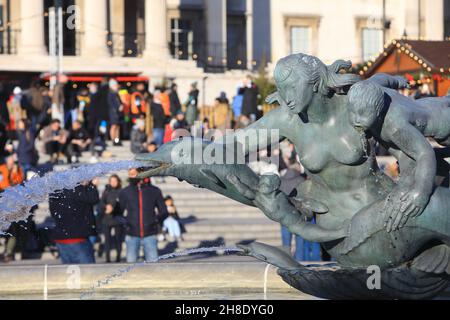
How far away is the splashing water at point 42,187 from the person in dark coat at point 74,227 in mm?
3400

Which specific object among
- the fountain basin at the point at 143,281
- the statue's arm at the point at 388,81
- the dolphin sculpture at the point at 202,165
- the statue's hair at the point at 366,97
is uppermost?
the statue's arm at the point at 388,81

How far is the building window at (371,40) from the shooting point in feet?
207

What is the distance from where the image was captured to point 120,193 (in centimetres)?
1805

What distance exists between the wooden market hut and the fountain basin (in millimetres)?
15954

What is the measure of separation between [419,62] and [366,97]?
21.3 m

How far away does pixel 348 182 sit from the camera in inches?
348

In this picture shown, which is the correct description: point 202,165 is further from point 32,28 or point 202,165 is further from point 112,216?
point 32,28

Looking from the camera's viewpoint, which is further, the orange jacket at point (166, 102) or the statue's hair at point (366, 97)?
the orange jacket at point (166, 102)

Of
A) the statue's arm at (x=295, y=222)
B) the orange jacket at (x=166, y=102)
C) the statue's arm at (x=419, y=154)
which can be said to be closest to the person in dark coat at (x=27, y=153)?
the orange jacket at (x=166, y=102)

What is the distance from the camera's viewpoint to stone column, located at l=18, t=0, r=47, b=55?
152ft

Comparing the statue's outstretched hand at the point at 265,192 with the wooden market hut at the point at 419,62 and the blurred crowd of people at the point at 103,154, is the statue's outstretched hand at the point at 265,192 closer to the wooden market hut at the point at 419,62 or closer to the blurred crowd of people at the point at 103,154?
the blurred crowd of people at the point at 103,154

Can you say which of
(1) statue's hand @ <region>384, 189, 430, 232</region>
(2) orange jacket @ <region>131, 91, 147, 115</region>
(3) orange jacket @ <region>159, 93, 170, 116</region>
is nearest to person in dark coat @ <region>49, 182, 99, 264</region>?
(1) statue's hand @ <region>384, 189, 430, 232</region>

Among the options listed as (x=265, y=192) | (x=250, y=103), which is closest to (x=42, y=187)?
(x=265, y=192)
